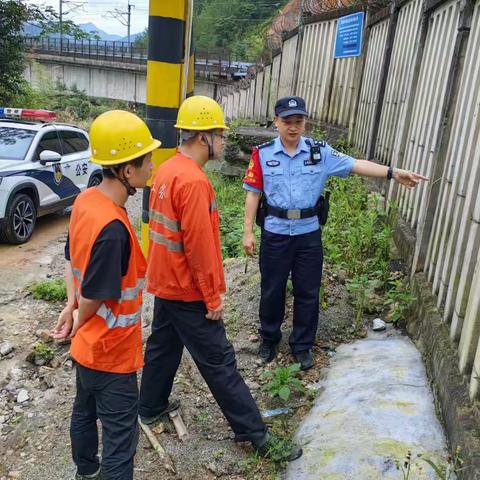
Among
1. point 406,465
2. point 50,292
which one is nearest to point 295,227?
point 406,465

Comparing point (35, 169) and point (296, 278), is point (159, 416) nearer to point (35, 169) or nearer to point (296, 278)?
point (296, 278)

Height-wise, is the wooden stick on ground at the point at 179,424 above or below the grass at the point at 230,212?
below

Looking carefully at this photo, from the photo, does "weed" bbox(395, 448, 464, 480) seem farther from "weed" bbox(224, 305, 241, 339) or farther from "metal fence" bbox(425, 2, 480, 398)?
"weed" bbox(224, 305, 241, 339)

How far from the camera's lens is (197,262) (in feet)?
9.18

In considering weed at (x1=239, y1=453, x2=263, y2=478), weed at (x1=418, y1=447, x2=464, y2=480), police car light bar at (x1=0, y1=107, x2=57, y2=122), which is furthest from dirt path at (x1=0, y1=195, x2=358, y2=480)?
police car light bar at (x1=0, y1=107, x2=57, y2=122)

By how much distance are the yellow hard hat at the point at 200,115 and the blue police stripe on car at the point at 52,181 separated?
530 cm

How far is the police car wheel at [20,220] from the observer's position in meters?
7.29

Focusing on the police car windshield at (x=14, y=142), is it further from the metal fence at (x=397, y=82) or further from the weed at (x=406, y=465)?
the weed at (x=406, y=465)

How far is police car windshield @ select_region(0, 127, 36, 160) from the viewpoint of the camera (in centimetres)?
793

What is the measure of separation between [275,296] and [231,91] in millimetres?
13322

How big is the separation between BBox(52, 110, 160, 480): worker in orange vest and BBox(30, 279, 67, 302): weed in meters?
3.18

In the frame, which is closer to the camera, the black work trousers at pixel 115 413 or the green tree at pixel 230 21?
the black work trousers at pixel 115 413

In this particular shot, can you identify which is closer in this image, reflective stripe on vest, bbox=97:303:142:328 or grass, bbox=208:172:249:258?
reflective stripe on vest, bbox=97:303:142:328

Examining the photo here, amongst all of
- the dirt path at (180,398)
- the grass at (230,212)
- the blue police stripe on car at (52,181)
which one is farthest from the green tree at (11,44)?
the dirt path at (180,398)
